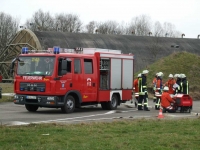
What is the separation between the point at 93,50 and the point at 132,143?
10625 mm

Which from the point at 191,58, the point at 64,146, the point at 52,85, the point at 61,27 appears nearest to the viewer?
the point at 64,146

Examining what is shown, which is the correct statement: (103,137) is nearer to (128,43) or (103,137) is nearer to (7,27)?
(128,43)

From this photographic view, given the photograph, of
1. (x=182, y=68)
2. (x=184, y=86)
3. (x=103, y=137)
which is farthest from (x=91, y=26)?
(x=103, y=137)

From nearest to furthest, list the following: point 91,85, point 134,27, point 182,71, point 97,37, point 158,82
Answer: point 91,85 < point 158,82 < point 182,71 < point 97,37 < point 134,27

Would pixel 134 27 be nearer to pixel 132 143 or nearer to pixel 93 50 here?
pixel 93 50

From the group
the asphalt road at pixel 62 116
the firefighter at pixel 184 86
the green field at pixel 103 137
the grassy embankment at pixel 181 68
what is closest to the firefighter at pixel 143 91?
the asphalt road at pixel 62 116

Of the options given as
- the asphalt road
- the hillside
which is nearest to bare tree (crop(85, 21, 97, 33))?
the hillside

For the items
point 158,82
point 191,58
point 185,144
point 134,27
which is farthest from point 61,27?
point 185,144

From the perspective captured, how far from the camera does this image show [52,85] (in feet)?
56.1

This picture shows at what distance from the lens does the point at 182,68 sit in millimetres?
35250

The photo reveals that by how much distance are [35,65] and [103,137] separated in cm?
829

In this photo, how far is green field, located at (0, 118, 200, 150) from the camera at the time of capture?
8.68 m

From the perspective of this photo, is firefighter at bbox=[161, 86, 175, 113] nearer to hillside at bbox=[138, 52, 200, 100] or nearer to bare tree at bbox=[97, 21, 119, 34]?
hillside at bbox=[138, 52, 200, 100]

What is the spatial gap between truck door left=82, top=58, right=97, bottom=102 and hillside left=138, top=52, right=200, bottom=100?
1370 centimetres
